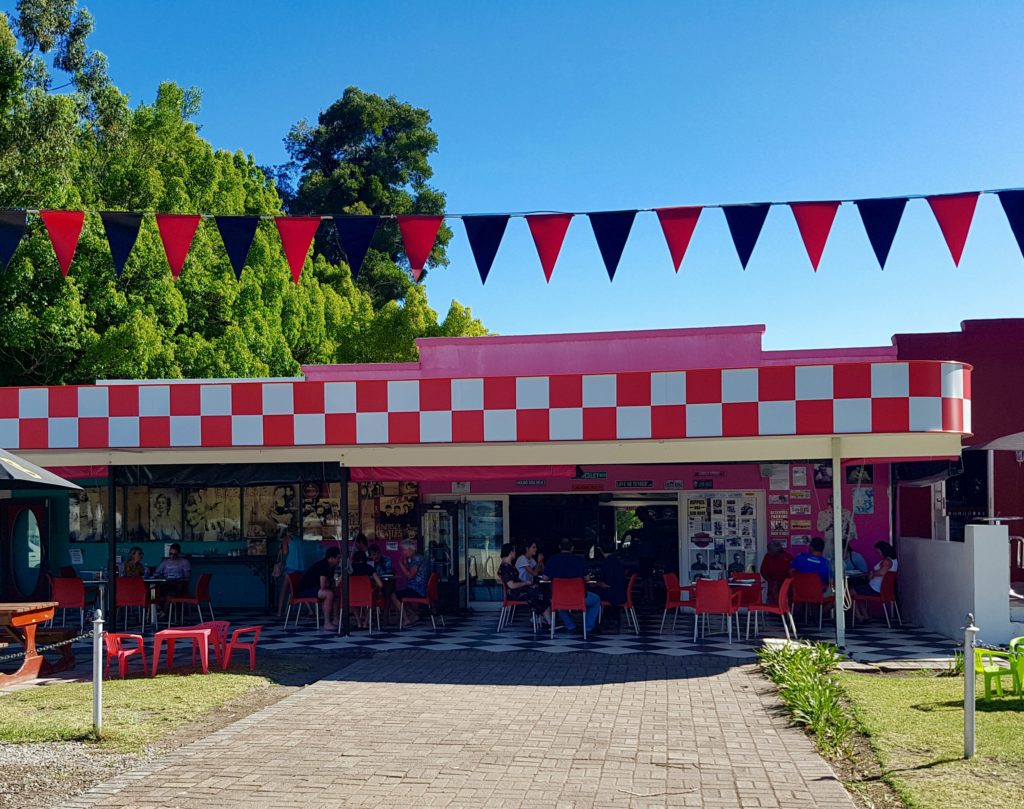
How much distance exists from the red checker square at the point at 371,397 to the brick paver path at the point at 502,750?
3082 mm

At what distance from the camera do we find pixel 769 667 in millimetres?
10000

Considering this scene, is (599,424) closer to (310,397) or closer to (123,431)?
(310,397)

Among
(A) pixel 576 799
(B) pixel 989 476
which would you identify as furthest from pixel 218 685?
(B) pixel 989 476

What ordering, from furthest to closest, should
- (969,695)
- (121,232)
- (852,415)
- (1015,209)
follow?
(852,415), (121,232), (1015,209), (969,695)

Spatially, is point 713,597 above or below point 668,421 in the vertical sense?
below

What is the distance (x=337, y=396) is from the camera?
11859 millimetres

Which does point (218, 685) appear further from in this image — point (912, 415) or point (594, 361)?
point (594, 361)

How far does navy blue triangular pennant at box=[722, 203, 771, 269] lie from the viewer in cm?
966

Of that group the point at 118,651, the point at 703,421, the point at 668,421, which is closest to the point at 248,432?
the point at 118,651

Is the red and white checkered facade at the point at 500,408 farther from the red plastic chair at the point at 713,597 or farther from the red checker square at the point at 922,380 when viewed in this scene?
the red plastic chair at the point at 713,597

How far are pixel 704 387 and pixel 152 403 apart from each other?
6182mm

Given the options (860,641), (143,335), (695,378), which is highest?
(143,335)

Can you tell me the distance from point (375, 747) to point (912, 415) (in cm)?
645

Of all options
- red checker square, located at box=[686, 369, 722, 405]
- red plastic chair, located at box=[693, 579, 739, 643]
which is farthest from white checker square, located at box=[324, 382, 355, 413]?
red plastic chair, located at box=[693, 579, 739, 643]
